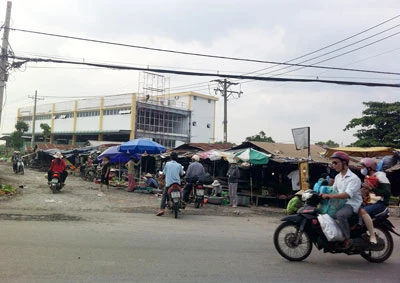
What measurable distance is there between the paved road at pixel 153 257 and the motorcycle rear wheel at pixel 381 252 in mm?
141

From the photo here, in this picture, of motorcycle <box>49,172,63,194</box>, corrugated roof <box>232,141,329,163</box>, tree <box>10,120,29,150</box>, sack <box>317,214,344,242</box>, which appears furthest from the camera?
tree <box>10,120,29,150</box>

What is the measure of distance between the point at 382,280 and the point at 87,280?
408 cm

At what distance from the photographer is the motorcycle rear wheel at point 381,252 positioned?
21.1ft

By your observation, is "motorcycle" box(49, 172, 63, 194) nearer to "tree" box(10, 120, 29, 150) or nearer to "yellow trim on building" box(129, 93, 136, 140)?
"tree" box(10, 120, 29, 150)

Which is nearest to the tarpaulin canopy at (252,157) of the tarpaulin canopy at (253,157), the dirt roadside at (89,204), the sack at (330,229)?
the tarpaulin canopy at (253,157)

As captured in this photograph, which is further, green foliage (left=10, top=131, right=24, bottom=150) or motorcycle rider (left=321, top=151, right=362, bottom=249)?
green foliage (left=10, top=131, right=24, bottom=150)

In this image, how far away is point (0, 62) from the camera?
47.4 ft

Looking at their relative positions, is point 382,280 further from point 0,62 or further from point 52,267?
point 0,62

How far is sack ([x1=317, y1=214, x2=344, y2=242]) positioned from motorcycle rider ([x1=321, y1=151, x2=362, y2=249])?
0.08 metres

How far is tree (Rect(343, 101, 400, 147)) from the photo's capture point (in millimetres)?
28109

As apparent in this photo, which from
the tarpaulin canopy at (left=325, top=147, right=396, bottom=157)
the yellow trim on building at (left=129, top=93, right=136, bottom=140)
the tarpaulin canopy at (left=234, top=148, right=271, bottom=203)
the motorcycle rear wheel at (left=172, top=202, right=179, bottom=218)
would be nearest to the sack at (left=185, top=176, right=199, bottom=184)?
the motorcycle rear wheel at (left=172, top=202, right=179, bottom=218)

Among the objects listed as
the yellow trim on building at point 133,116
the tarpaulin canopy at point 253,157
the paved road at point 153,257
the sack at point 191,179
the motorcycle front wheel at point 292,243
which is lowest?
the paved road at point 153,257

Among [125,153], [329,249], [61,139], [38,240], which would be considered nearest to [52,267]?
[38,240]

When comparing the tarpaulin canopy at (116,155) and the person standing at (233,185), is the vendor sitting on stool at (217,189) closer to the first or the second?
the person standing at (233,185)
